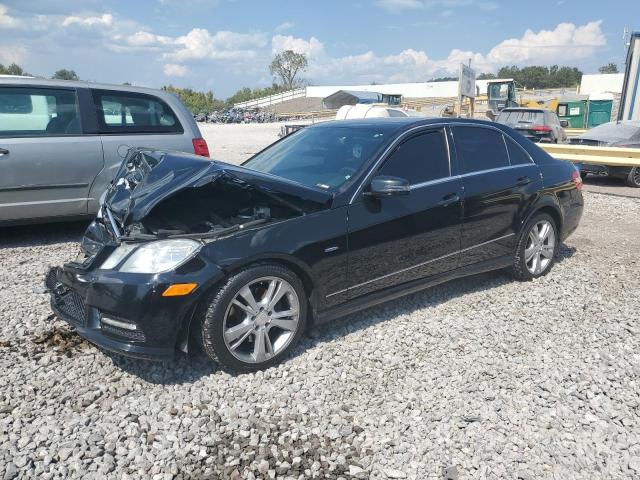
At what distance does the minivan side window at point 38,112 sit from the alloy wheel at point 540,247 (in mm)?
5014

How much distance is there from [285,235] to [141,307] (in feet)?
3.18

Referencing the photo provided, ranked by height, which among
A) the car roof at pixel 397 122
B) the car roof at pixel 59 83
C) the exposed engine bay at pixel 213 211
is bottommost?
the exposed engine bay at pixel 213 211

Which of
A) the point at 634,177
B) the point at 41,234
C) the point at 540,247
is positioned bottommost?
the point at 634,177

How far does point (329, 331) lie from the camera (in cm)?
389

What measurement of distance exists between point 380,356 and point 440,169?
1.65 metres

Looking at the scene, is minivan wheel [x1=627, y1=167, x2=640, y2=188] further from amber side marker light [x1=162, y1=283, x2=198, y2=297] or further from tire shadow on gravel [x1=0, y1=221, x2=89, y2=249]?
amber side marker light [x1=162, y1=283, x2=198, y2=297]

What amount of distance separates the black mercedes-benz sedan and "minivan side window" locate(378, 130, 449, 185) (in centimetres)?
1

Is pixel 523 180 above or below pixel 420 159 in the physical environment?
below

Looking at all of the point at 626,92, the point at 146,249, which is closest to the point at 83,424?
the point at 146,249

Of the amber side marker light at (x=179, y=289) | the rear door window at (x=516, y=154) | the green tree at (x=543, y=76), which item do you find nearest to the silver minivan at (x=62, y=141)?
Result: the amber side marker light at (x=179, y=289)

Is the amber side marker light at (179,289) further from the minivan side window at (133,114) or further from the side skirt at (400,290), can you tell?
Result: the minivan side window at (133,114)

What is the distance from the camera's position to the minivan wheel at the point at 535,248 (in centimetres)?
483

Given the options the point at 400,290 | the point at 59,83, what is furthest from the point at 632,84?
the point at 59,83

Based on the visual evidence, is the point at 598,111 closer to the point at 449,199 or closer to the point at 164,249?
the point at 449,199
